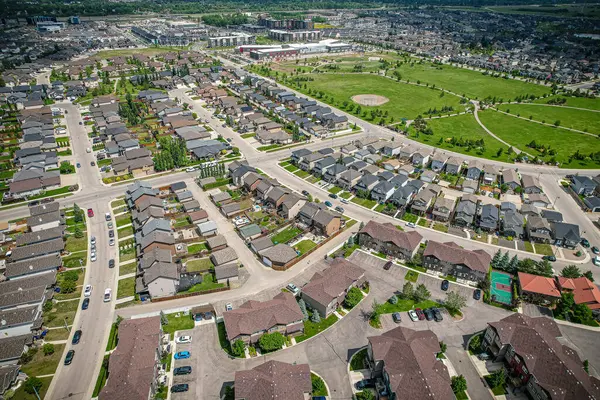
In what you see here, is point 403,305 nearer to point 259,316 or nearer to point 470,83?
point 259,316

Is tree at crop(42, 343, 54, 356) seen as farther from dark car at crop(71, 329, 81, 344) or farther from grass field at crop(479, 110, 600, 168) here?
grass field at crop(479, 110, 600, 168)

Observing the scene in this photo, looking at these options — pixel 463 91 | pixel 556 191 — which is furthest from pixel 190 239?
pixel 463 91

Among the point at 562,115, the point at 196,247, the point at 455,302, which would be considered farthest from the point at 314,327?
the point at 562,115

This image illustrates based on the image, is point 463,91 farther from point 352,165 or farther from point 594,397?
point 594,397

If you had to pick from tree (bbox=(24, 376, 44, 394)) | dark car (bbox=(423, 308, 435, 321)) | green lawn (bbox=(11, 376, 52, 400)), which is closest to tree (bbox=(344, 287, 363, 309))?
dark car (bbox=(423, 308, 435, 321))

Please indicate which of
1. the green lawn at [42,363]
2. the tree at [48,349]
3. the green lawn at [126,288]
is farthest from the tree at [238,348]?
the tree at [48,349]

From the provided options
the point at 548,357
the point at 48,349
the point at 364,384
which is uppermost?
the point at 548,357
